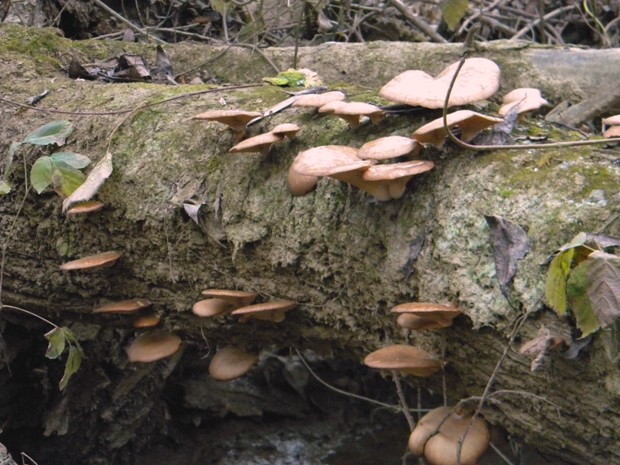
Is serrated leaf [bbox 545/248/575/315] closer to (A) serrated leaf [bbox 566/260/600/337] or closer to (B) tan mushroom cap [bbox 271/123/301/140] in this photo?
(A) serrated leaf [bbox 566/260/600/337]

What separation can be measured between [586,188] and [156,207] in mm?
1371

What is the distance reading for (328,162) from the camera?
A: 2006 millimetres

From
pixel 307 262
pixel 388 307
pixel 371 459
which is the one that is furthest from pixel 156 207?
pixel 371 459

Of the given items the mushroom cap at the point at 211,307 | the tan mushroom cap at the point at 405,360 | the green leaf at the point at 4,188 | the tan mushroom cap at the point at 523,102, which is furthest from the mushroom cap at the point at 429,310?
the green leaf at the point at 4,188

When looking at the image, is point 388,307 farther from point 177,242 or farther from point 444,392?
point 177,242

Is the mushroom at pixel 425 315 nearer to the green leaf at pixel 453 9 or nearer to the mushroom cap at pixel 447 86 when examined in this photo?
the mushroom cap at pixel 447 86

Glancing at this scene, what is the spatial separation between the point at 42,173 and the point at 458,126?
1413mm

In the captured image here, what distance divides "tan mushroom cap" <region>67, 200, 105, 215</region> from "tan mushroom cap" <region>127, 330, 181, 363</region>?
0.56m

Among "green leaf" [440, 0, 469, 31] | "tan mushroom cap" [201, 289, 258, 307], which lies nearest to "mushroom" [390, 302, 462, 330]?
"tan mushroom cap" [201, 289, 258, 307]

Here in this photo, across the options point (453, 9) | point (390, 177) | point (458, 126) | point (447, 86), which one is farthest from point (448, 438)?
point (453, 9)

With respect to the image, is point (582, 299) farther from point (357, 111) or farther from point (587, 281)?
point (357, 111)

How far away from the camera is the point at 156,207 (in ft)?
8.41

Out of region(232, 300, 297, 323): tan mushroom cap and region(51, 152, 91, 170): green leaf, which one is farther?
region(51, 152, 91, 170): green leaf

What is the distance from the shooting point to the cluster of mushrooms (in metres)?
1.98
